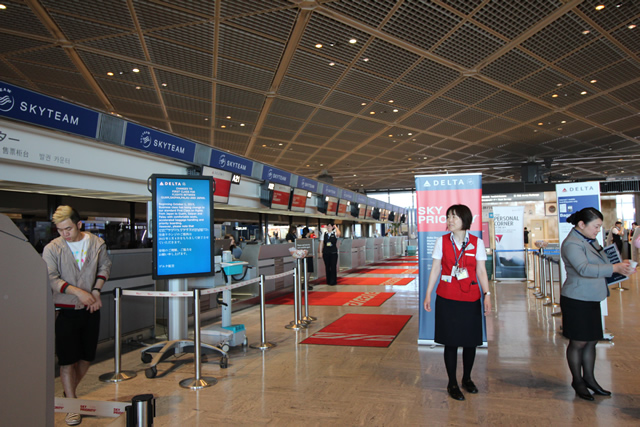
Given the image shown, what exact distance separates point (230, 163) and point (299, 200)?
396cm

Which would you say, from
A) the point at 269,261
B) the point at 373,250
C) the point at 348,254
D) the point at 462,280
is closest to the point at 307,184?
the point at 348,254

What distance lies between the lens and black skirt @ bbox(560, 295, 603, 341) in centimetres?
339

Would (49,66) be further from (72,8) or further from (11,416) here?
(11,416)

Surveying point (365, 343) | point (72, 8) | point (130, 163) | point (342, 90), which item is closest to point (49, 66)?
point (72, 8)

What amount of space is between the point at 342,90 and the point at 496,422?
8011 mm

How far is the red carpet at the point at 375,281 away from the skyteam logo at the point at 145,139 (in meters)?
6.89

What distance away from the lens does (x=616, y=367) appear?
165 inches

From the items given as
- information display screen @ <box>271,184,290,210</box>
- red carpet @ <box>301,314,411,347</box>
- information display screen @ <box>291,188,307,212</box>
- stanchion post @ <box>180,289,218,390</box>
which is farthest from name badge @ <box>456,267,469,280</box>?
information display screen @ <box>291,188,307,212</box>

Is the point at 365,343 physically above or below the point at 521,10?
below

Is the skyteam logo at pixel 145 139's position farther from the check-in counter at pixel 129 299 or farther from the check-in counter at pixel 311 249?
the check-in counter at pixel 311 249

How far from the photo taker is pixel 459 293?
341 centimetres

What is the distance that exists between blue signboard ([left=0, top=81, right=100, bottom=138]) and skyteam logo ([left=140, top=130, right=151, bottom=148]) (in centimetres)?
82

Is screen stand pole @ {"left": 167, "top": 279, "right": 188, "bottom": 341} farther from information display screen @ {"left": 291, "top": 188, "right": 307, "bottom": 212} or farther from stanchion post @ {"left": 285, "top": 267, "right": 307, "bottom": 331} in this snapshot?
information display screen @ {"left": 291, "top": 188, "right": 307, "bottom": 212}

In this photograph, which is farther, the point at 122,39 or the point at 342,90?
the point at 342,90
